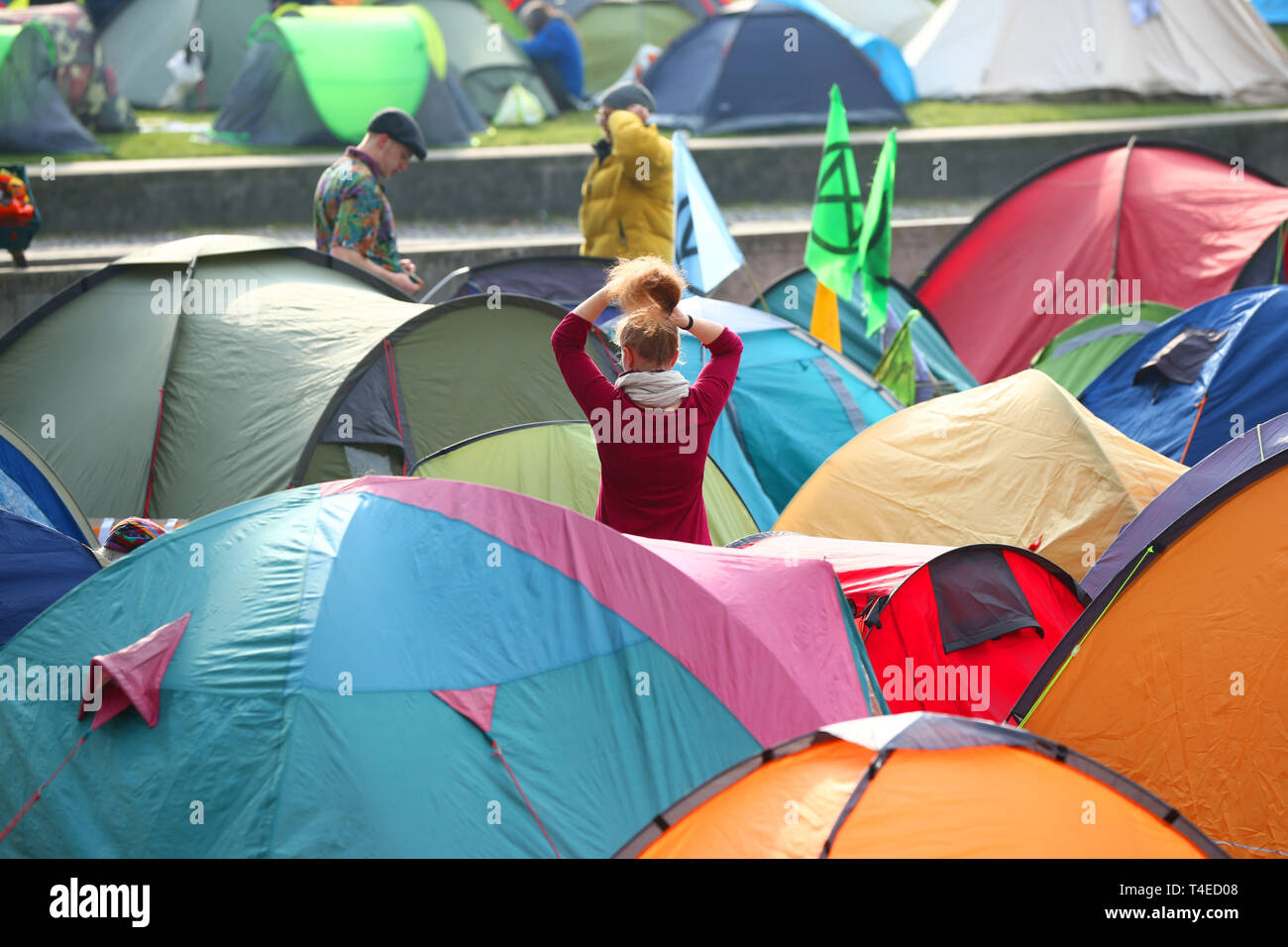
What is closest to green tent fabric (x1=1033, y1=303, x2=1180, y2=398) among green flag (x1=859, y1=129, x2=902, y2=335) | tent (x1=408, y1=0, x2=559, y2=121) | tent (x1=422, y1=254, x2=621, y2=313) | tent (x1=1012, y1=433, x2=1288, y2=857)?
green flag (x1=859, y1=129, x2=902, y2=335)

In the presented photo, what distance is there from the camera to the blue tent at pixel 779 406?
5.70m

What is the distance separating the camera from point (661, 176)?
7145mm

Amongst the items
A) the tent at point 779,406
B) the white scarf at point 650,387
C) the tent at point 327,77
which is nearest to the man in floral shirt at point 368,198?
the tent at point 779,406

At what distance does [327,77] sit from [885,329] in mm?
5483

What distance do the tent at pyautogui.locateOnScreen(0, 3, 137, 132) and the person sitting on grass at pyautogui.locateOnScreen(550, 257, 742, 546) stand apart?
8.22 metres

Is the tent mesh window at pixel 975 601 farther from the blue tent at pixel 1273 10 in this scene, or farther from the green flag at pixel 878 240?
the blue tent at pixel 1273 10

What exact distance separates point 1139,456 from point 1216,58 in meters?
9.42

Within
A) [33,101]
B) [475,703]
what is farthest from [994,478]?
[33,101]

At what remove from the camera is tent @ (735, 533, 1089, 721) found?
386 cm

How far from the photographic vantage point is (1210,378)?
575 centimetres

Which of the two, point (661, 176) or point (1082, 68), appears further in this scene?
point (1082, 68)

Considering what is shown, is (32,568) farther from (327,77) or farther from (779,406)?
(327,77)
